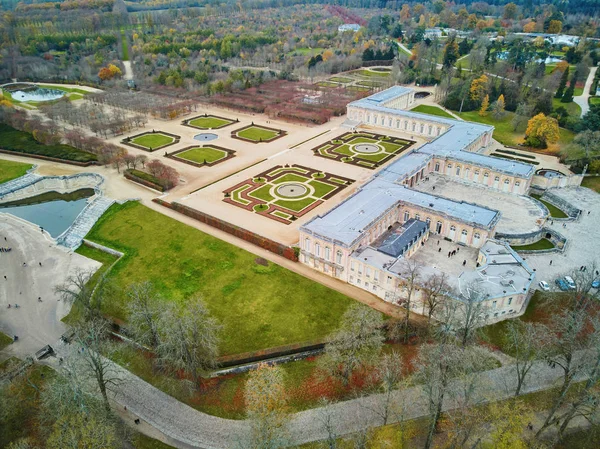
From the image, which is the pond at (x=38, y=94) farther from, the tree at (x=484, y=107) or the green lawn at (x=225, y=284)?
the tree at (x=484, y=107)

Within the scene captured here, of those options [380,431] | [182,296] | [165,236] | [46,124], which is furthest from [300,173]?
[46,124]

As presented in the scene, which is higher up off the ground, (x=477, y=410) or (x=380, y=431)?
(x=477, y=410)

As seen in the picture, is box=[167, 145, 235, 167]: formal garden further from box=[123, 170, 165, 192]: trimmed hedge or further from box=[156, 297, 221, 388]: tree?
box=[156, 297, 221, 388]: tree

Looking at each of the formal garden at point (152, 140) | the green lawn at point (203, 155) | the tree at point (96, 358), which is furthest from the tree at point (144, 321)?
the formal garden at point (152, 140)

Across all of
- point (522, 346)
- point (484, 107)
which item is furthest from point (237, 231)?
point (484, 107)

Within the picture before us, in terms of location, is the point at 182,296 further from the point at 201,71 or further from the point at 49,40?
the point at 49,40

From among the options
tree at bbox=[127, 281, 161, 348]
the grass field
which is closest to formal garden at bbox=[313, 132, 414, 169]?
the grass field
